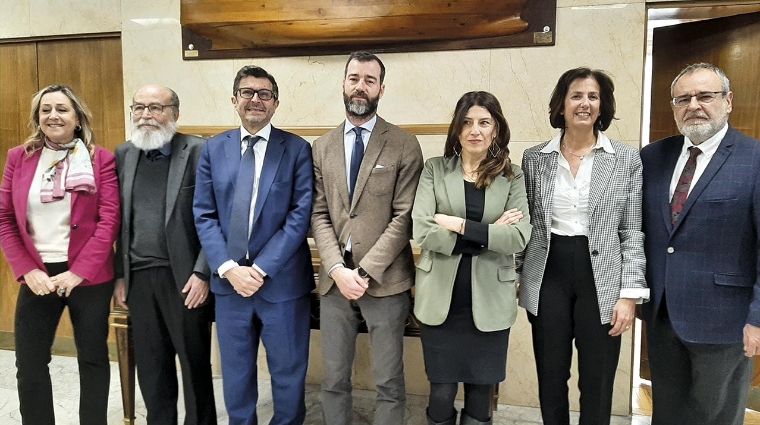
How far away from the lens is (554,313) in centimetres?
193

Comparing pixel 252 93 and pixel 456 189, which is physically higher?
pixel 252 93

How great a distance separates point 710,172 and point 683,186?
0.10 meters

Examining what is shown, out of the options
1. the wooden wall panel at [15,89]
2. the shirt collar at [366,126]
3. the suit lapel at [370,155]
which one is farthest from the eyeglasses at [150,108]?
the wooden wall panel at [15,89]

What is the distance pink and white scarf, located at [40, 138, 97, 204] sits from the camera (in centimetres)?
214

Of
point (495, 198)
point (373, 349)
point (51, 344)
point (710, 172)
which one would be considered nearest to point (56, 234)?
point (51, 344)

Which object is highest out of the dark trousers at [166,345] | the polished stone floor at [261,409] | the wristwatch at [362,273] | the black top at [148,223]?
the black top at [148,223]

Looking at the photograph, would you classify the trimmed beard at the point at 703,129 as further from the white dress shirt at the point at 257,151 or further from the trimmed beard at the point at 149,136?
the trimmed beard at the point at 149,136

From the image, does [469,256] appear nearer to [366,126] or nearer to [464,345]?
[464,345]

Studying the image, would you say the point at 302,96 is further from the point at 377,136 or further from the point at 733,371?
the point at 733,371

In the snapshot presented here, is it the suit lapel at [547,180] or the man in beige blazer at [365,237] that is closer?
the suit lapel at [547,180]

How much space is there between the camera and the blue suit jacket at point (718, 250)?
1.73 m

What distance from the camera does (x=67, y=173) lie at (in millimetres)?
2160

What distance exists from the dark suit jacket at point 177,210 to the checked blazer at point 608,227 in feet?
4.46

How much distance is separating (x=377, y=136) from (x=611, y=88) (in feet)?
3.00
